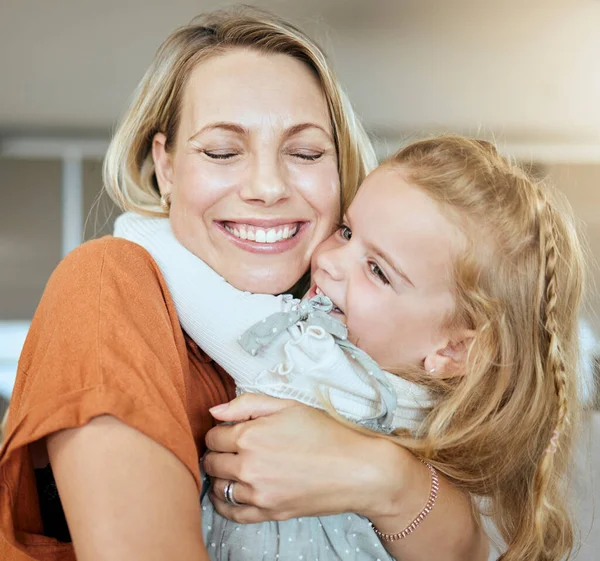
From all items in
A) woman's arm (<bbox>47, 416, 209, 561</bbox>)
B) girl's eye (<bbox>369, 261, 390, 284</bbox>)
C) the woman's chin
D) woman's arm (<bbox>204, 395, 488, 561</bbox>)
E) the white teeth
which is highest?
the white teeth

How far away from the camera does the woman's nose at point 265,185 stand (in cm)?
148

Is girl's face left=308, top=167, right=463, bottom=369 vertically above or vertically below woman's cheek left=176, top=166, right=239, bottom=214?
below

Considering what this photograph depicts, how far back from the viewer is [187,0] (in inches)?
118

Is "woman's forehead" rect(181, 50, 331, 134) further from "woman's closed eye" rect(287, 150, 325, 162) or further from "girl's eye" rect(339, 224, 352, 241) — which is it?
"girl's eye" rect(339, 224, 352, 241)

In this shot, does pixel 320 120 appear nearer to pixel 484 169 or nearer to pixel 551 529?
pixel 484 169

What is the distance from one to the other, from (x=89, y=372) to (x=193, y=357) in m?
0.49

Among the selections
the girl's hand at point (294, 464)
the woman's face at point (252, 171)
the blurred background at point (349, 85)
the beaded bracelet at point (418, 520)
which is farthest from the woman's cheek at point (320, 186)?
the blurred background at point (349, 85)

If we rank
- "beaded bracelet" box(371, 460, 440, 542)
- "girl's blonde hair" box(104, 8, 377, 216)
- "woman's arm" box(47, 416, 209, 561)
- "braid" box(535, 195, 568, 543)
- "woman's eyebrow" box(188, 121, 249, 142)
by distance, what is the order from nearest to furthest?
"woman's arm" box(47, 416, 209, 561), "beaded bracelet" box(371, 460, 440, 542), "braid" box(535, 195, 568, 543), "woman's eyebrow" box(188, 121, 249, 142), "girl's blonde hair" box(104, 8, 377, 216)

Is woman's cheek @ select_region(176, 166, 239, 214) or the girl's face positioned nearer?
the girl's face

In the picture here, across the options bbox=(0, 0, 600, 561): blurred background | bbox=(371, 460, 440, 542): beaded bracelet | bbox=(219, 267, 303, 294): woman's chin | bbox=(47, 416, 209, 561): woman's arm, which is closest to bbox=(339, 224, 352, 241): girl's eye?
bbox=(219, 267, 303, 294): woman's chin

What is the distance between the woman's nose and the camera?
58.4 inches

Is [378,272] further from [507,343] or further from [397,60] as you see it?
[397,60]

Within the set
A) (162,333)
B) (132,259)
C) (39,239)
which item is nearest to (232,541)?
(162,333)

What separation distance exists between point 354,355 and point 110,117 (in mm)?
2183
